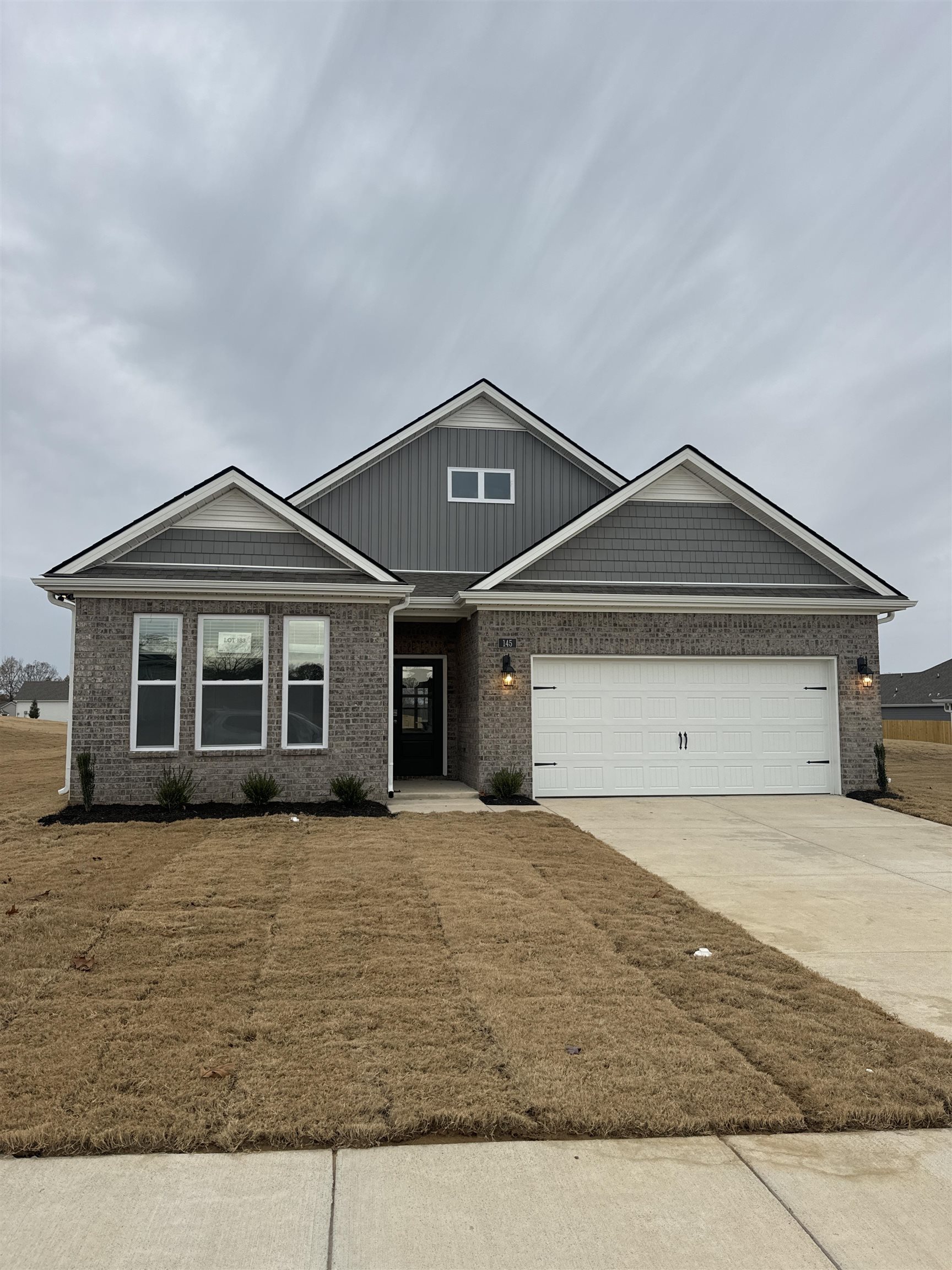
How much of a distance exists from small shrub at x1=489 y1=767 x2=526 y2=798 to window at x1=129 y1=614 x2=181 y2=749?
481cm

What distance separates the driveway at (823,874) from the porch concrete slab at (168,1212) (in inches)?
133

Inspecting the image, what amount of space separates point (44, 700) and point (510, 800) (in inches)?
2564

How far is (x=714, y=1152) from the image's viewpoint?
9.66 feet

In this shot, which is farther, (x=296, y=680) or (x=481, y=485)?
(x=481, y=485)

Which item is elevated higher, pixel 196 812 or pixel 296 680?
pixel 296 680

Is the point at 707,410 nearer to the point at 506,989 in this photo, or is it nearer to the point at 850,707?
the point at 850,707

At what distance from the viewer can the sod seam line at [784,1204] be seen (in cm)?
238

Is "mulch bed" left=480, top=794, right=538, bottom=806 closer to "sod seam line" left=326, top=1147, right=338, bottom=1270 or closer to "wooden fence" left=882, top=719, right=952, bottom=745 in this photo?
"sod seam line" left=326, top=1147, right=338, bottom=1270

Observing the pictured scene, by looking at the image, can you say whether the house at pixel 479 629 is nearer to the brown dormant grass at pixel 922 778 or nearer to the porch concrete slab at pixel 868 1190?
the brown dormant grass at pixel 922 778

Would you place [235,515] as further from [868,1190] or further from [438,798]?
[868,1190]

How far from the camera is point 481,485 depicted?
16297 mm

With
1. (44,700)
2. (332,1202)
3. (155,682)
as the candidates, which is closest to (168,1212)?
(332,1202)

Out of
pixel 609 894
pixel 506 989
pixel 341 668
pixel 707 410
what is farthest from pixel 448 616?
pixel 707 410

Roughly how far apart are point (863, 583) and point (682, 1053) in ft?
39.8
